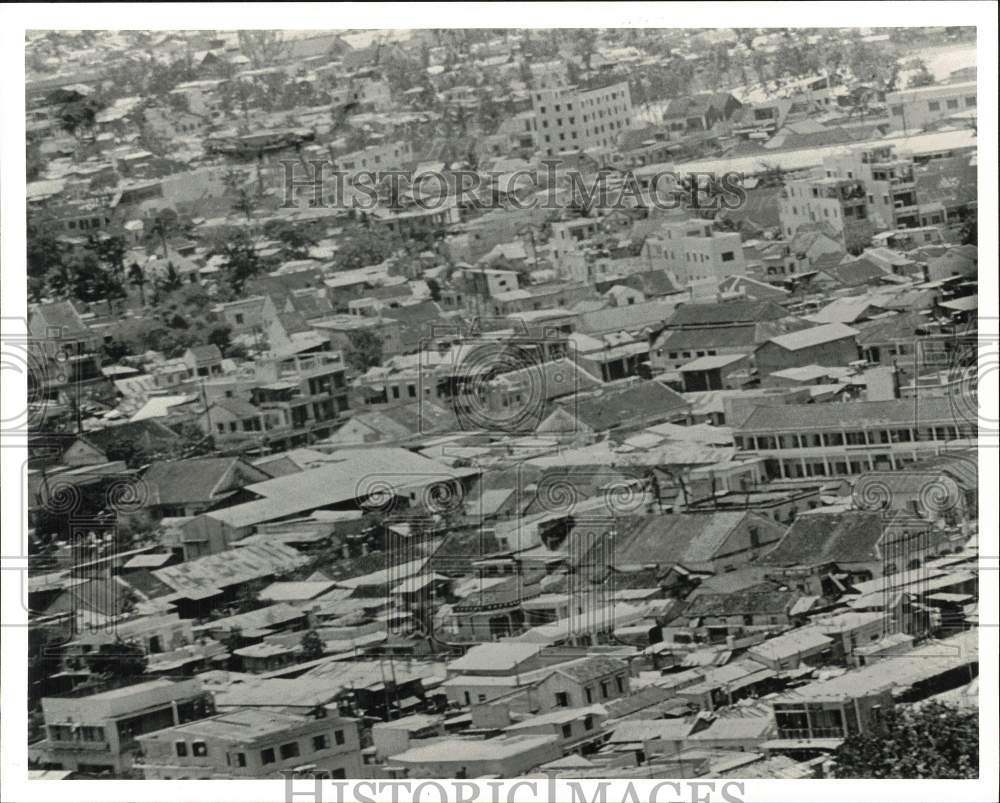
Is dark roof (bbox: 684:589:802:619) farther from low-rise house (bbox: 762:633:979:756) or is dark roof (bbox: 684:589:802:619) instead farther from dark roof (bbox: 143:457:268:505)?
dark roof (bbox: 143:457:268:505)

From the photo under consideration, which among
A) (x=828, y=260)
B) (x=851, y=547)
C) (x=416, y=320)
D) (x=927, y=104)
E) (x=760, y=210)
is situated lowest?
(x=851, y=547)

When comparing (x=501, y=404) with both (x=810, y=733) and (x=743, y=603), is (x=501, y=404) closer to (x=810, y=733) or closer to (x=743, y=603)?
(x=743, y=603)

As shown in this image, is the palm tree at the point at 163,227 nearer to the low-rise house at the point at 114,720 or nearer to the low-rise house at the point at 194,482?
the low-rise house at the point at 194,482

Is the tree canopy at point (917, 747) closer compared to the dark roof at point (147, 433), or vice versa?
the tree canopy at point (917, 747)

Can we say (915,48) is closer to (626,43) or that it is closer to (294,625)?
(626,43)

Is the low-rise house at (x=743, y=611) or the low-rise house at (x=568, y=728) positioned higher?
the low-rise house at (x=743, y=611)

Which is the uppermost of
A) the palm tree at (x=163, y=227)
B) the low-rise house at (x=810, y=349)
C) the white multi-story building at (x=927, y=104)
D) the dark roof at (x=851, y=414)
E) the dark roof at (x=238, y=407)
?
the white multi-story building at (x=927, y=104)

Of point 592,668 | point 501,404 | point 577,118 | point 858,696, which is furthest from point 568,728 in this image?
point 577,118

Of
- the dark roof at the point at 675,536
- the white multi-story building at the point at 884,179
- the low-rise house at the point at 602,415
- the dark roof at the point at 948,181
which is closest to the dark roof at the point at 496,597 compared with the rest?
the dark roof at the point at 675,536
